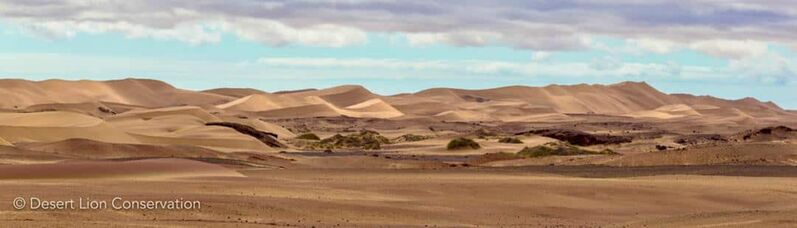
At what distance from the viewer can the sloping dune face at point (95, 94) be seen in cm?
15500

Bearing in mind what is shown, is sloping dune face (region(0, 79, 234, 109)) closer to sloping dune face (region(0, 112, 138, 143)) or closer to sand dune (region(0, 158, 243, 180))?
sloping dune face (region(0, 112, 138, 143))

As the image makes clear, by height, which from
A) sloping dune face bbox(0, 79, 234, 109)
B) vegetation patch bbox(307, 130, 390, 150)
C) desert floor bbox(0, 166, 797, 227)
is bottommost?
desert floor bbox(0, 166, 797, 227)

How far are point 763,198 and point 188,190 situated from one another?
11.8 meters

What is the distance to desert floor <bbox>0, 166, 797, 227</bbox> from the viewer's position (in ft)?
61.4

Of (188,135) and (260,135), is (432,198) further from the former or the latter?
(260,135)

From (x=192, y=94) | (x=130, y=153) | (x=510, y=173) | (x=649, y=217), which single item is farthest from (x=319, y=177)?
(x=192, y=94)

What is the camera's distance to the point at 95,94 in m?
178

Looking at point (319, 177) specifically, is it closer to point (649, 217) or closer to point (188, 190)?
point (188, 190)

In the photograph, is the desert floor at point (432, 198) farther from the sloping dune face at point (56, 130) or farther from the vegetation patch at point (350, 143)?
the vegetation patch at point (350, 143)

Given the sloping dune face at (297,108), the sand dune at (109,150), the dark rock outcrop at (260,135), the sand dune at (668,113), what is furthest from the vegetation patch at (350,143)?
the sand dune at (668,113)

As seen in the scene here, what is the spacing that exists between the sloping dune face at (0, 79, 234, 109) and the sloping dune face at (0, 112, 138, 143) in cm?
8179

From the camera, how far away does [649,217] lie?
73.4 ft

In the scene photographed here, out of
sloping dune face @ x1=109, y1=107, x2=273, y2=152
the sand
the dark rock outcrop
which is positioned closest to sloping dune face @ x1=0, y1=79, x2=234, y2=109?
sloping dune face @ x1=109, y1=107, x2=273, y2=152

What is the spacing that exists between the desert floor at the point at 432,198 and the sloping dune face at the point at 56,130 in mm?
24863
